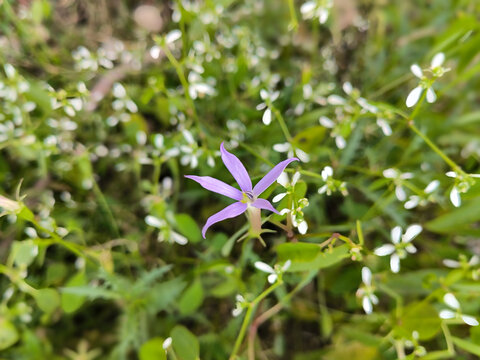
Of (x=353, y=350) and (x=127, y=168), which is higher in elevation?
(x=127, y=168)

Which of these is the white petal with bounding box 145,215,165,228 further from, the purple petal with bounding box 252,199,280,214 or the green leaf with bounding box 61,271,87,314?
the purple petal with bounding box 252,199,280,214

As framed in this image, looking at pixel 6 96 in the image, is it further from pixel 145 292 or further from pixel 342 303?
pixel 342 303

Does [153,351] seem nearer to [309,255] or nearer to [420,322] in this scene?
[309,255]

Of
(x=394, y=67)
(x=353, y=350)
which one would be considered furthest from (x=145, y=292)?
(x=394, y=67)

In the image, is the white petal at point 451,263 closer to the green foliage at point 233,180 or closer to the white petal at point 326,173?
the green foliage at point 233,180

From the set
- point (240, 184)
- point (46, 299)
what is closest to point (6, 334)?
point (46, 299)

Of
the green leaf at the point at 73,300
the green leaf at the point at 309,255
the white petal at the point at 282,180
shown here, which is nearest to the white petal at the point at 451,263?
the green leaf at the point at 309,255
